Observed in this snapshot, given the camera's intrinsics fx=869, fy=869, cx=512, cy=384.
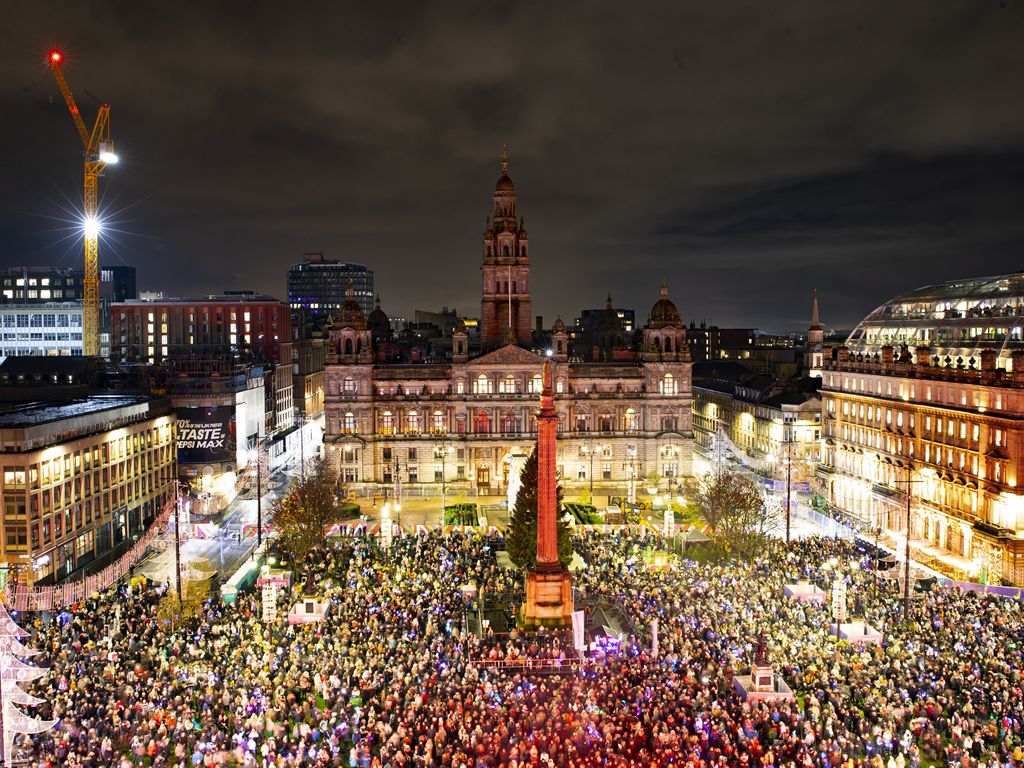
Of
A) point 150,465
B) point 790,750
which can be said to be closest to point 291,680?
point 790,750

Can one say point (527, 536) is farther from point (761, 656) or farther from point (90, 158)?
point (90, 158)

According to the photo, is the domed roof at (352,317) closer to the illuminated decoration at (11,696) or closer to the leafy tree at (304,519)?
the leafy tree at (304,519)

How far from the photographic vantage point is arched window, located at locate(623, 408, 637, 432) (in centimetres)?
9925

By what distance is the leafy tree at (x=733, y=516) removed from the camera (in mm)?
60312

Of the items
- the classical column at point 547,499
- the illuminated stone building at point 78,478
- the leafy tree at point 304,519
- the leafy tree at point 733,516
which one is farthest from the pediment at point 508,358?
the classical column at point 547,499

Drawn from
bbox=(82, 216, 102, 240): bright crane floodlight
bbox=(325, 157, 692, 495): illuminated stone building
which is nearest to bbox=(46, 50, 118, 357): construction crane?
bbox=(82, 216, 102, 240): bright crane floodlight

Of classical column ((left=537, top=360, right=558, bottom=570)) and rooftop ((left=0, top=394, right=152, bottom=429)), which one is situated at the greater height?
rooftop ((left=0, top=394, right=152, bottom=429))

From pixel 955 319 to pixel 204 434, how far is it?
70487mm

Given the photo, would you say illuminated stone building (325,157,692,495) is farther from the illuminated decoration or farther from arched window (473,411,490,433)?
the illuminated decoration

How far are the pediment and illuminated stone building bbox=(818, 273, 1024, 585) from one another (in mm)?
31150

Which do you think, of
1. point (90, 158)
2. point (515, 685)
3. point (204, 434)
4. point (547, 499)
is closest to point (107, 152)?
point (90, 158)

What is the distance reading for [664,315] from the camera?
9844 centimetres

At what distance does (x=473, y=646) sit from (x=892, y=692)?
1867 centimetres

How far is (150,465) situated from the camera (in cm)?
7638
